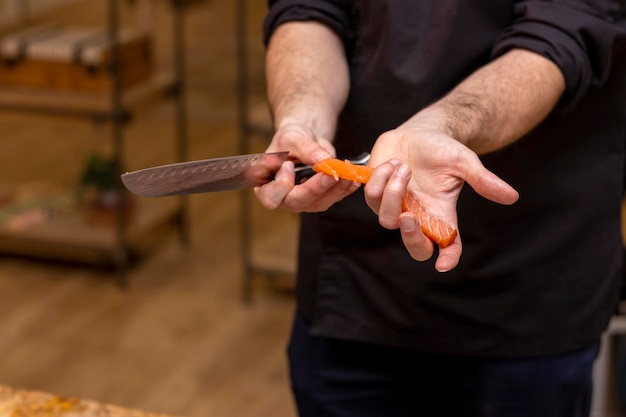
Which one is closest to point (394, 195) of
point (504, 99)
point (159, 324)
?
point (504, 99)

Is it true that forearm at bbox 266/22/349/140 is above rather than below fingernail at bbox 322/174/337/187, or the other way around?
above

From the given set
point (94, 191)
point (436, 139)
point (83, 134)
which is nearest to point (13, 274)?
point (94, 191)

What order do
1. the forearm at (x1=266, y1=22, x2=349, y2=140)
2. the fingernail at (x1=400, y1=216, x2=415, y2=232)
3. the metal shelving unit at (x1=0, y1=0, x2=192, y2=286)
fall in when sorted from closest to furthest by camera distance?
the fingernail at (x1=400, y1=216, x2=415, y2=232)
the forearm at (x1=266, y1=22, x2=349, y2=140)
the metal shelving unit at (x1=0, y1=0, x2=192, y2=286)

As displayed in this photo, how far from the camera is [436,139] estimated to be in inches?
40.2

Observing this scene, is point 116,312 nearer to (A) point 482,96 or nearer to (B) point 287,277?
(B) point 287,277

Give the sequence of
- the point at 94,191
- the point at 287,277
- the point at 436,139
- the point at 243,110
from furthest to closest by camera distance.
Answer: the point at 94,191
the point at 287,277
the point at 243,110
the point at 436,139

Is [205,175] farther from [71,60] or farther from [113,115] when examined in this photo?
[71,60]

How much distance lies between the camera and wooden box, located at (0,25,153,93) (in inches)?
120

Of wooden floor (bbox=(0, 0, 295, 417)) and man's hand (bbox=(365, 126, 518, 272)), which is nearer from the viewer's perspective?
man's hand (bbox=(365, 126, 518, 272))

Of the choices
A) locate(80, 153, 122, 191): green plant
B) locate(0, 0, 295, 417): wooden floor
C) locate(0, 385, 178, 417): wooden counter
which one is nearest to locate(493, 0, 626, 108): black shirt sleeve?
locate(0, 385, 178, 417): wooden counter

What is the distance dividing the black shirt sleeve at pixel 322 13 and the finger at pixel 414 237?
0.46m

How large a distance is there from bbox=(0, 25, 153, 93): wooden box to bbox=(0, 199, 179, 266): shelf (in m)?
0.45

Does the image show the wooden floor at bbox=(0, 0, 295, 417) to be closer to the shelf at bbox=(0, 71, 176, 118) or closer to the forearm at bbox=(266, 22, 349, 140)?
the shelf at bbox=(0, 71, 176, 118)

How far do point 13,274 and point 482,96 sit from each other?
2.42 metres
